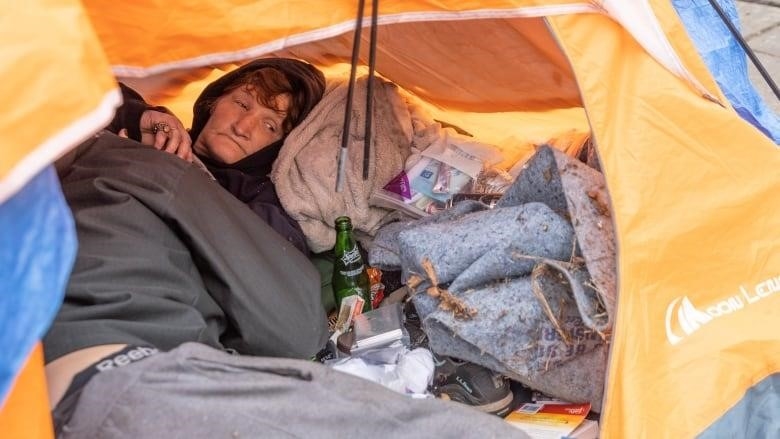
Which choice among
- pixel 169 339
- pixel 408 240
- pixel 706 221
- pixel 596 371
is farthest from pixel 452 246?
pixel 169 339

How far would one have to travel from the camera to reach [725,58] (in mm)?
1864

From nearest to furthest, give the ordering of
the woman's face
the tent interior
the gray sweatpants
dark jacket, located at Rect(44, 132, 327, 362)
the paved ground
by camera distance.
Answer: the gray sweatpants < dark jacket, located at Rect(44, 132, 327, 362) < the tent interior < the woman's face < the paved ground

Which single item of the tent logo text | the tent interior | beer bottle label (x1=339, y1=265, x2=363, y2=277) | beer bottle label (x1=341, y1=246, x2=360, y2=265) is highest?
the tent interior

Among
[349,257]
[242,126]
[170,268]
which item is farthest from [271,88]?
[170,268]

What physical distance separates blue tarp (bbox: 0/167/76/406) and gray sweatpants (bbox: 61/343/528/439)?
180mm

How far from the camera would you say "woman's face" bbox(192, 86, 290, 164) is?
1.91m

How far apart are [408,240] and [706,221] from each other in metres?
0.53

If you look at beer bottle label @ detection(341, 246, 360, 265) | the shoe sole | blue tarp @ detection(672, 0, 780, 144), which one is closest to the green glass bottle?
beer bottle label @ detection(341, 246, 360, 265)

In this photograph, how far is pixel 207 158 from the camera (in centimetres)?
193

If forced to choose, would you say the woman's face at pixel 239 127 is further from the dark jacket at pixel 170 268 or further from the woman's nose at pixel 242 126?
the dark jacket at pixel 170 268

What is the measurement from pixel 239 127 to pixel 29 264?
1.09 meters

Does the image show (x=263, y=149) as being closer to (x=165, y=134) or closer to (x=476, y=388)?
(x=165, y=134)

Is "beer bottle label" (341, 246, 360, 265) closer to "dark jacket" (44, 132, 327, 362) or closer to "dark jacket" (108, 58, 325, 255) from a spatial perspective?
"dark jacket" (108, 58, 325, 255)

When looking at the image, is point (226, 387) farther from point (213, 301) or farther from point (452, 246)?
point (452, 246)
